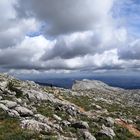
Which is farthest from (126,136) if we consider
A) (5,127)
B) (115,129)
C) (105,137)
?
(5,127)

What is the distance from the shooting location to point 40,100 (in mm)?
60750

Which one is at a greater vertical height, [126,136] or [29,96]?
[29,96]

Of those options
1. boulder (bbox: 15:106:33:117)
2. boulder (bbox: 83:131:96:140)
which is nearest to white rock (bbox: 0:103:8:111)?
boulder (bbox: 15:106:33:117)

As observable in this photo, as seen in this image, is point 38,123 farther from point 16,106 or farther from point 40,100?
point 40,100

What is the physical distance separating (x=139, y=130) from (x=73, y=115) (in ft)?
32.3

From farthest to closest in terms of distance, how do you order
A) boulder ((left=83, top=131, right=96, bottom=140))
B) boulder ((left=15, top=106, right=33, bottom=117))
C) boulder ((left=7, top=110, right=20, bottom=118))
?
boulder ((left=15, top=106, right=33, bottom=117)), boulder ((left=7, top=110, right=20, bottom=118)), boulder ((left=83, top=131, right=96, bottom=140))

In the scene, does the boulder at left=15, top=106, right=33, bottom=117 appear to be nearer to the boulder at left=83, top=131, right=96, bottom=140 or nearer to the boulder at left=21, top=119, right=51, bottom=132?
the boulder at left=21, top=119, right=51, bottom=132

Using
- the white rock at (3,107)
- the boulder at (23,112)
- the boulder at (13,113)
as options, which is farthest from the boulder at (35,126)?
the white rock at (3,107)

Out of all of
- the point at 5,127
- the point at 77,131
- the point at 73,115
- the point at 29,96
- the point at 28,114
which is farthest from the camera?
the point at 29,96

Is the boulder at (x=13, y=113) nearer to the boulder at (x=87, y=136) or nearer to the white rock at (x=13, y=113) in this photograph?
the white rock at (x=13, y=113)

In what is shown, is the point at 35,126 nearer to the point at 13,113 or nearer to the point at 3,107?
the point at 13,113

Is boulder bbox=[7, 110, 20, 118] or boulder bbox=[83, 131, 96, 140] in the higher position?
boulder bbox=[7, 110, 20, 118]

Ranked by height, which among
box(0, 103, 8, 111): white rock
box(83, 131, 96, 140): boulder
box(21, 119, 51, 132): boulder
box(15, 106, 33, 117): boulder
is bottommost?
box(83, 131, 96, 140): boulder

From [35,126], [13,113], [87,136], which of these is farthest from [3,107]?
[87,136]
